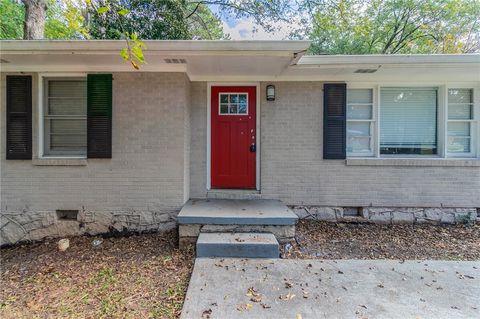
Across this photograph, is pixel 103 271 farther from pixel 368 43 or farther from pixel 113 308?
pixel 368 43

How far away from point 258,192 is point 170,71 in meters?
2.55

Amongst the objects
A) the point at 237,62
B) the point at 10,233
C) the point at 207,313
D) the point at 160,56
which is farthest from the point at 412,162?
the point at 10,233

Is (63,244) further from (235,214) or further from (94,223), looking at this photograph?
(235,214)

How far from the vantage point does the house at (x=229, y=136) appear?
4.36 meters

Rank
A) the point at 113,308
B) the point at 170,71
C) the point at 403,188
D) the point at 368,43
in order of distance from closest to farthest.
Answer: the point at 113,308
the point at 170,71
the point at 403,188
the point at 368,43

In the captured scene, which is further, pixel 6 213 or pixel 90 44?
pixel 6 213

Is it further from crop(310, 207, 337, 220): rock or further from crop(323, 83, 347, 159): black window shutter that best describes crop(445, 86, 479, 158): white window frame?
crop(310, 207, 337, 220): rock

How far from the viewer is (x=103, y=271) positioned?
3.35 meters

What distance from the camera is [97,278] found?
3.18 meters

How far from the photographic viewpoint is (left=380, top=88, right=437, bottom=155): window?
199 inches

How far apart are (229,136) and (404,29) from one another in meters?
10.5

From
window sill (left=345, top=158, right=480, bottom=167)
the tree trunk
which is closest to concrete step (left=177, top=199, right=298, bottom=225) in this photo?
window sill (left=345, top=158, right=480, bottom=167)

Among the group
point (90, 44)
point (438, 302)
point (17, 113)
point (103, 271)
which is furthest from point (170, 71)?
point (438, 302)

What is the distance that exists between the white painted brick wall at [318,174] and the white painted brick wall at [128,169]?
1.59m
